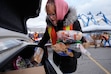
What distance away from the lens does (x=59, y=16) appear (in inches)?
105

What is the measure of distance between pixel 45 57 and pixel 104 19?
826 inches

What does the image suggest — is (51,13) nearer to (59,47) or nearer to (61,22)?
(61,22)

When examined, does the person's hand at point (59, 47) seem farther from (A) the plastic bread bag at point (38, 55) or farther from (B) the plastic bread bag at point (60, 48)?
(A) the plastic bread bag at point (38, 55)

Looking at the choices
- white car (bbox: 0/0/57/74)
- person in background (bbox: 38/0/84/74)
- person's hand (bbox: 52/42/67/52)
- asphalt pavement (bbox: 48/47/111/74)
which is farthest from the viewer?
asphalt pavement (bbox: 48/47/111/74)

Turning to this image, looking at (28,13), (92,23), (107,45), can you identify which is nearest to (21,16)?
(28,13)

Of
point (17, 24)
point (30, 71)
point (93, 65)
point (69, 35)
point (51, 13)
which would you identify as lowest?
point (93, 65)

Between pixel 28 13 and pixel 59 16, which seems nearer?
pixel 28 13

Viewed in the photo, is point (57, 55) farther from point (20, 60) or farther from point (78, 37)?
point (20, 60)

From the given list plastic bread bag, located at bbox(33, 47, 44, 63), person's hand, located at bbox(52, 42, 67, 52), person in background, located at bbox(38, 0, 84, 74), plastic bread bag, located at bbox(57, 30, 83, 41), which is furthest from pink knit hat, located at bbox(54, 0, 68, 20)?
plastic bread bag, located at bbox(33, 47, 44, 63)

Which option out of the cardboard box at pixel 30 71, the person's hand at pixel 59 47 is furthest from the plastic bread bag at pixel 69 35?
the cardboard box at pixel 30 71

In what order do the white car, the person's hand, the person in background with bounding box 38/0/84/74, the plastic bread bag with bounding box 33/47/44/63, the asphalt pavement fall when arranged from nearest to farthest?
the white car < the plastic bread bag with bounding box 33/47/44/63 < the person's hand < the person in background with bounding box 38/0/84/74 < the asphalt pavement

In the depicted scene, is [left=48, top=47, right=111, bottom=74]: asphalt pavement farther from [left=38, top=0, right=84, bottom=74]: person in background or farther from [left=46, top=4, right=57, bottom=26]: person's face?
[left=46, top=4, right=57, bottom=26]: person's face

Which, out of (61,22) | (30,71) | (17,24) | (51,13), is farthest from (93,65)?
(30,71)

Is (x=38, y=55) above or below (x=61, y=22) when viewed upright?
below
